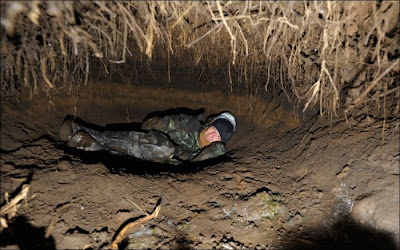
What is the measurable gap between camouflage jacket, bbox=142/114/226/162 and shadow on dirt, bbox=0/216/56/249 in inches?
80.2

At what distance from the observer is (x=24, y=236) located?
5.54 feet

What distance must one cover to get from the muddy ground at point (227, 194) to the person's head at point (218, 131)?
752 mm

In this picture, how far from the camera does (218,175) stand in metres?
2.63

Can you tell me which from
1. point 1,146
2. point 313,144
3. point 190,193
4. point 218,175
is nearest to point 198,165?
point 218,175

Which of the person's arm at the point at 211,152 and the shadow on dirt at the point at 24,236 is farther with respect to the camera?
the person's arm at the point at 211,152

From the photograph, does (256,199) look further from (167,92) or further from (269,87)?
(167,92)

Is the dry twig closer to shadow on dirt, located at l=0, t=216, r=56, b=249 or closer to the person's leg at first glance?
shadow on dirt, located at l=0, t=216, r=56, b=249

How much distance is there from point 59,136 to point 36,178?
1117 mm

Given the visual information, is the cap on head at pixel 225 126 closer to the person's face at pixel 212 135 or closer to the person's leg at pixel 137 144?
the person's face at pixel 212 135

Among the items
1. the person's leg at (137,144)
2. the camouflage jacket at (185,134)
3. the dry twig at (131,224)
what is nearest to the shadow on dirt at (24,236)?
the dry twig at (131,224)

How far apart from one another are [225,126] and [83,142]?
6.40 ft

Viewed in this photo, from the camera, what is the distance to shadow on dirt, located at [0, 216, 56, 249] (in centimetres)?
160

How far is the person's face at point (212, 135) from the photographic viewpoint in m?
3.79

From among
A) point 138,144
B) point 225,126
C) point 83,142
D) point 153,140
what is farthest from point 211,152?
point 83,142
